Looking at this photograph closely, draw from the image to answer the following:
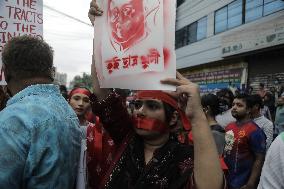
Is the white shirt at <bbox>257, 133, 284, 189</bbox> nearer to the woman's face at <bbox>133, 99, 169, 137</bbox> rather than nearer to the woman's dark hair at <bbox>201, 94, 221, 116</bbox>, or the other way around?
the woman's face at <bbox>133, 99, 169, 137</bbox>

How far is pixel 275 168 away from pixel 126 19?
1.05 metres

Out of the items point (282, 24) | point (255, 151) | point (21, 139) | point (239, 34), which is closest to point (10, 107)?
point (21, 139)

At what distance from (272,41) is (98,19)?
14.1m

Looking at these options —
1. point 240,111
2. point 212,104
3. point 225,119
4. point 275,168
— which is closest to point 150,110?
point 275,168

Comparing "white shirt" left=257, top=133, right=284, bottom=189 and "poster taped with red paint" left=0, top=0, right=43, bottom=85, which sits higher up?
"poster taped with red paint" left=0, top=0, right=43, bottom=85

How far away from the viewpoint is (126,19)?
6.86ft

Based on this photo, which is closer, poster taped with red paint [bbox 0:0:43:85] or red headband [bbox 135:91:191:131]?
red headband [bbox 135:91:191:131]

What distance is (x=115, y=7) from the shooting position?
83.8 inches

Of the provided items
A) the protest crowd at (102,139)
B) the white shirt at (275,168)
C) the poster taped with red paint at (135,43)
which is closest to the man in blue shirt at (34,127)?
the protest crowd at (102,139)

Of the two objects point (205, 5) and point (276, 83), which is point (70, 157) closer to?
point (276, 83)

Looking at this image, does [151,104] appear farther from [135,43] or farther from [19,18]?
[19,18]

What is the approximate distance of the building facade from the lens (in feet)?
52.2

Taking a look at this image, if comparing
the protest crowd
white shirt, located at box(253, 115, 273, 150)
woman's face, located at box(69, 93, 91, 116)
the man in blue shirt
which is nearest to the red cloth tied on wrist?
the protest crowd

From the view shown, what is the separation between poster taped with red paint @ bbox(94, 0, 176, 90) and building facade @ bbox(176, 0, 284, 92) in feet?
44.5
